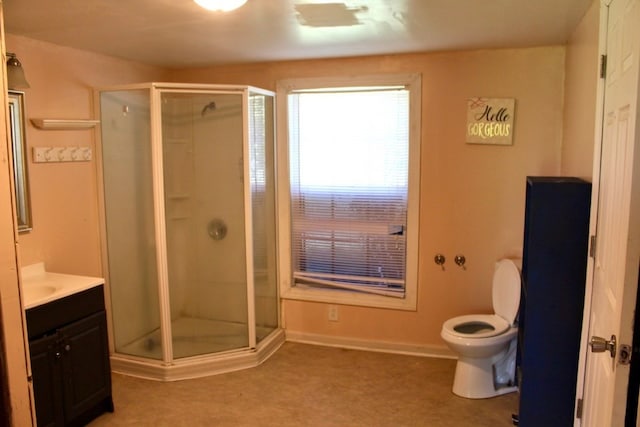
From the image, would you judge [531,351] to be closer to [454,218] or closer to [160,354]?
[454,218]

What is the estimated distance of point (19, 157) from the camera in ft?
9.09

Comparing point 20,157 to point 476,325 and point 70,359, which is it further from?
point 476,325

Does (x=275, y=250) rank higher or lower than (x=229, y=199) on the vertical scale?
lower

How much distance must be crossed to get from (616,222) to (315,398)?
2.12 meters

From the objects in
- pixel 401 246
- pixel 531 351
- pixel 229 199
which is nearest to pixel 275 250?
pixel 229 199

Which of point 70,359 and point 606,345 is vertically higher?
point 606,345

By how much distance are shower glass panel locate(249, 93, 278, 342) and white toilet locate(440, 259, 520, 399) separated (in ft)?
4.65

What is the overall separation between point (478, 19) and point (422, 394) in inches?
87.7


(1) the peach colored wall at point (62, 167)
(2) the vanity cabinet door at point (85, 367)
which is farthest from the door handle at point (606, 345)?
(1) the peach colored wall at point (62, 167)

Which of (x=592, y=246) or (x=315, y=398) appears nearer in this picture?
(x=592, y=246)

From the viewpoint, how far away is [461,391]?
3.02 m

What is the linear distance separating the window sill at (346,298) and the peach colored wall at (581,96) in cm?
145

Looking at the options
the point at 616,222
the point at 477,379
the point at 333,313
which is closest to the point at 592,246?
the point at 616,222

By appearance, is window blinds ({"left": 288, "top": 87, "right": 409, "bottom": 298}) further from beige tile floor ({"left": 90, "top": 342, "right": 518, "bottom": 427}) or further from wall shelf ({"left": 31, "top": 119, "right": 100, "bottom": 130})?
wall shelf ({"left": 31, "top": 119, "right": 100, "bottom": 130})
